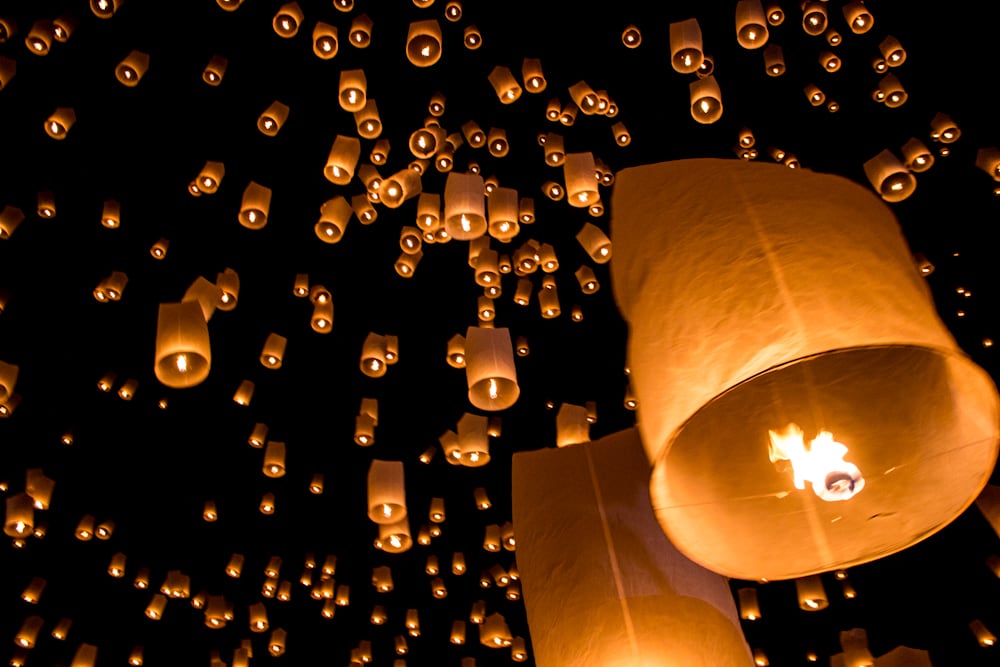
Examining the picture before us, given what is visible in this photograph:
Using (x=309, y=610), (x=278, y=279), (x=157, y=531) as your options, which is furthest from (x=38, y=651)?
(x=278, y=279)

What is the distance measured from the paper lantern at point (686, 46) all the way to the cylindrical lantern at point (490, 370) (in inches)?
58.4

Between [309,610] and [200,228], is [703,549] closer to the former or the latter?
[200,228]

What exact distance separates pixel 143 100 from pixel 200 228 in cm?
80

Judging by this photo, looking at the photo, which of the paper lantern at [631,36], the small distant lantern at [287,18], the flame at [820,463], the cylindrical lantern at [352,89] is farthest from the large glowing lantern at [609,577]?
the paper lantern at [631,36]

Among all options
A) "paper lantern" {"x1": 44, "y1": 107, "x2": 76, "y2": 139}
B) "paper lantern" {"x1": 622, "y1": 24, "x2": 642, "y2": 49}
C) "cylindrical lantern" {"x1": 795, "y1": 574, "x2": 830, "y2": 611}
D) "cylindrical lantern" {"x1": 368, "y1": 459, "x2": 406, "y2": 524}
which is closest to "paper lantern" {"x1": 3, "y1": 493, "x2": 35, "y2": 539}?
"paper lantern" {"x1": 44, "y1": 107, "x2": 76, "y2": 139}

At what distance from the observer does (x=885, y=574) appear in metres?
5.32

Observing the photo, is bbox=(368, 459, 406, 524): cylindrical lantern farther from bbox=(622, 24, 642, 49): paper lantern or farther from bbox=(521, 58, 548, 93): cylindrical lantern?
bbox=(622, 24, 642, 49): paper lantern

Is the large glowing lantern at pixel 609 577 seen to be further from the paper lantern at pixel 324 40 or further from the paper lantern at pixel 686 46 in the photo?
the paper lantern at pixel 324 40

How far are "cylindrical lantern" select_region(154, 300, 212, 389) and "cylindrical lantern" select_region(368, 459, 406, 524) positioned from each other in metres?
0.99

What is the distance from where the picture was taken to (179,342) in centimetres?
254

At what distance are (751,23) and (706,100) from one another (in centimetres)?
36

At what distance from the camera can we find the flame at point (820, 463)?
1068 mm

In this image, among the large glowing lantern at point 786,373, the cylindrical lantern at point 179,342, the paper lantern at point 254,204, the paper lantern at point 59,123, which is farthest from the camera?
the paper lantern at point 59,123

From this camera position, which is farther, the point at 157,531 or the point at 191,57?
the point at 157,531
